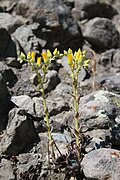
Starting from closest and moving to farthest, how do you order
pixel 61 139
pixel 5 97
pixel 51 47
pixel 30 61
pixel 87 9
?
pixel 30 61, pixel 61 139, pixel 5 97, pixel 51 47, pixel 87 9

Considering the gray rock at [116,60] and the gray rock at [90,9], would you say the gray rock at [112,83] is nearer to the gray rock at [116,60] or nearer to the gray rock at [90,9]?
the gray rock at [116,60]

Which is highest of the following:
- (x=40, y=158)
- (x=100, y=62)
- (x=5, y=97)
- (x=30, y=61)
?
(x=30, y=61)

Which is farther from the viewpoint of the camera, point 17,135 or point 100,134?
point 100,134

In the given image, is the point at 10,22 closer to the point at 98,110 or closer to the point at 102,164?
the point at 98,110

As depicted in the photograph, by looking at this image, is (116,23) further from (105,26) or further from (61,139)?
(61,139)

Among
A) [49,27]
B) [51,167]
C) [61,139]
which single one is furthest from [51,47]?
[51,167]

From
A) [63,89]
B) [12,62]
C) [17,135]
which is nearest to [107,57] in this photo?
[63,89]

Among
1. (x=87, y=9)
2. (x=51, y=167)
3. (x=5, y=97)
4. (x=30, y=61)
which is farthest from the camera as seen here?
(x=87, y=9)

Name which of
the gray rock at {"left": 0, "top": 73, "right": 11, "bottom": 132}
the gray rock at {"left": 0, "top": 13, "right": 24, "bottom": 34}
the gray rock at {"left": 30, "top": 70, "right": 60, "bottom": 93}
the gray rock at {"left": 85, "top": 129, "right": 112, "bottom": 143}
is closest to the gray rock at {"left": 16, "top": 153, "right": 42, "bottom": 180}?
the gray rock at {"left": 0, "top": 73, "right": 11, "bottom": 132}

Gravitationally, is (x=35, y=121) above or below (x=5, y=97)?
below
